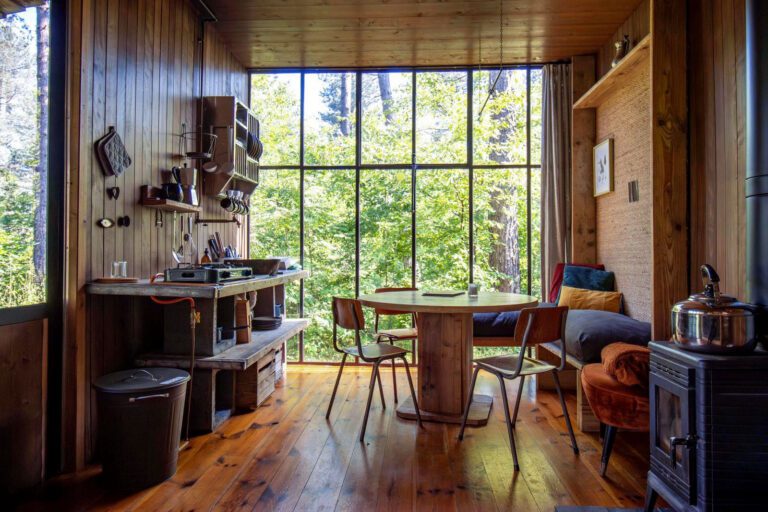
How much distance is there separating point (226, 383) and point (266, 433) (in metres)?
0.60

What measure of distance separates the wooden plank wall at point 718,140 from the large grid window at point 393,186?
8.35 feet

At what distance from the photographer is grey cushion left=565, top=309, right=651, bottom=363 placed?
2.92 meters

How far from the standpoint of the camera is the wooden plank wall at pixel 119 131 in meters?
2.47

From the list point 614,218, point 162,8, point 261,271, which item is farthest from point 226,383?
point 614,218

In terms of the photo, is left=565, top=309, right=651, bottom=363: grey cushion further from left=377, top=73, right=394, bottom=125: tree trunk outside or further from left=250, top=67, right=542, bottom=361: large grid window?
left=377, top=73, right=394, bottom=125: tree trunk outside

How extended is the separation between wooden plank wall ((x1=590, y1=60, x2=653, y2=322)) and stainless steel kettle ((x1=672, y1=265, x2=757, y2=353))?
5.96 ft

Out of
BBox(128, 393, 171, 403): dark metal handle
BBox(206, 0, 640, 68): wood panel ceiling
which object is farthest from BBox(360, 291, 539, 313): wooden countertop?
BBox(206, 0, 640, 68): wood panel ceiling

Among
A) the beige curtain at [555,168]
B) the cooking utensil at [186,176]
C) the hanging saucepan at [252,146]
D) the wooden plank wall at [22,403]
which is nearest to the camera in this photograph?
the wooden plank wall at [22,403]

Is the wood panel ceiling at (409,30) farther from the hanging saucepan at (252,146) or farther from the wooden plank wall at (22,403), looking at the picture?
the wooden plank wall at (22,403)

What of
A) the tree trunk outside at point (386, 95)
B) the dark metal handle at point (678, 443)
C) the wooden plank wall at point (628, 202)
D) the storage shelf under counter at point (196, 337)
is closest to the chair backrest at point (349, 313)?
the storage shelf under counter at point (196, 337)

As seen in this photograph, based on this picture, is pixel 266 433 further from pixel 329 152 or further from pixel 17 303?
pixel 329 152

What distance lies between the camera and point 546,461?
2.62 metres

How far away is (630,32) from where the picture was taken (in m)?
3.90

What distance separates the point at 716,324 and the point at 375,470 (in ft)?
5.51
